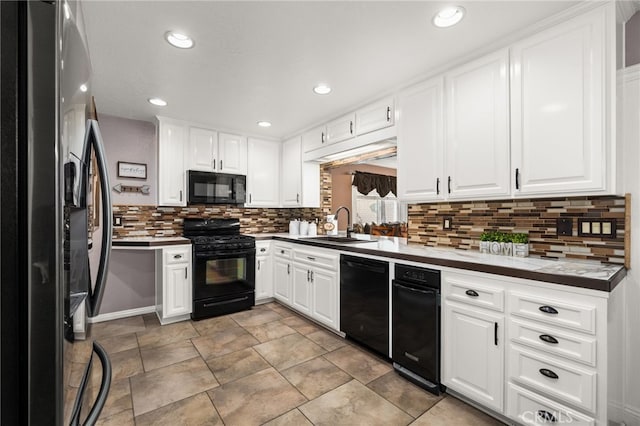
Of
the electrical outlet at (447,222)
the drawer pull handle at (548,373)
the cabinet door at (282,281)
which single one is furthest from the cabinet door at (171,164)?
the drawer pull handle at (548,373)

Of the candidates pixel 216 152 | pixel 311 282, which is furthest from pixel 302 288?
pixel 216 152

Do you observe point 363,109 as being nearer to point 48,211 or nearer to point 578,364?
point 578,364

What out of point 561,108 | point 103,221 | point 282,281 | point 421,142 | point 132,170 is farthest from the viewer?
point 282,281

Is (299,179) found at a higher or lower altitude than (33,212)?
higher

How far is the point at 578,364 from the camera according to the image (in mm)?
1422

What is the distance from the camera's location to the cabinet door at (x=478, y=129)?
78.5 inches

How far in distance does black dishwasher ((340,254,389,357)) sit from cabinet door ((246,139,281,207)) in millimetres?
1965

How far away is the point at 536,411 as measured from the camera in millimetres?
1550

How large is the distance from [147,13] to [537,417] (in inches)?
122

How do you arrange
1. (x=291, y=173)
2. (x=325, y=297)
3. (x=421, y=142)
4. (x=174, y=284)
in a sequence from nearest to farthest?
1. (x=421, y=142)
2. (x=325, y=297)
3. (x=174, y=284)
4. (x=291, y=173)

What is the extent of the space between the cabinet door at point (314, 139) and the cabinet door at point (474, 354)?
7.82ft

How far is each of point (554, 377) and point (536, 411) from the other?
23 centimetres

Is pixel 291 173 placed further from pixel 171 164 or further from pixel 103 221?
pixel 103 221

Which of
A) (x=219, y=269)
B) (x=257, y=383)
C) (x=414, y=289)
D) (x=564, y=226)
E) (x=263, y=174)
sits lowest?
(x=257, y=383)
